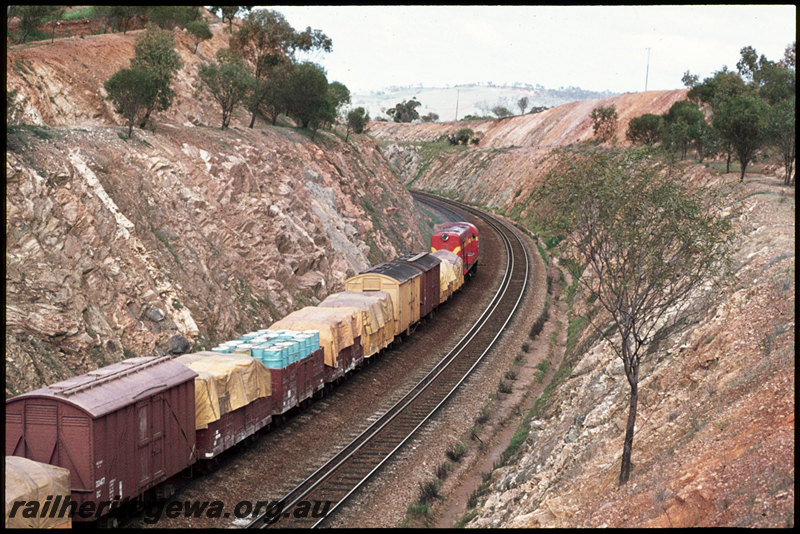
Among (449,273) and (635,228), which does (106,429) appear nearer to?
(635,228)

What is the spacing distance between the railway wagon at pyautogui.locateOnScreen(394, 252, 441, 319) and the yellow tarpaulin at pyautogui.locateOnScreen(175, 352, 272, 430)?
51.9 ft

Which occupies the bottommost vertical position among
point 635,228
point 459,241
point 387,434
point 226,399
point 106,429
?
point 387,434

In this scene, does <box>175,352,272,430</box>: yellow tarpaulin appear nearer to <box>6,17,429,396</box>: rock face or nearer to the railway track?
the railway track

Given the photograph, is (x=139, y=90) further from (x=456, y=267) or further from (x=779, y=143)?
(x=779, y=143)

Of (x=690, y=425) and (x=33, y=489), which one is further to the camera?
(x=690, y=425)

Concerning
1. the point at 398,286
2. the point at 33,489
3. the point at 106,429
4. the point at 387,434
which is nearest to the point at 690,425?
the point at 387,434

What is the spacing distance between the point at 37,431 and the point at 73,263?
10.2 metres

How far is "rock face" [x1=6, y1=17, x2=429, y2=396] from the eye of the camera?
22250mm

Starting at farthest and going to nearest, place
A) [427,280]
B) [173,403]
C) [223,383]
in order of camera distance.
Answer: [427,280] < [223,383] < [173,403]

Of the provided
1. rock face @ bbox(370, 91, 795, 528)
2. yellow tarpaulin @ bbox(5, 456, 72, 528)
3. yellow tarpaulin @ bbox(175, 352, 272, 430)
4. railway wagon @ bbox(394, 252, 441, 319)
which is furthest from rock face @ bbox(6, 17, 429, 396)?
rock face @ bbox(370, 91, 795, 528)

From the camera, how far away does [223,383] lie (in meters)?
18.9

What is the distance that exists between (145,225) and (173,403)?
13.2 meters

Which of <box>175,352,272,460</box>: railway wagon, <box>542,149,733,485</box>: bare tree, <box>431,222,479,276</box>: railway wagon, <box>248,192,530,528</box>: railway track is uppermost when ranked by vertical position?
<box>542,149,733,485</box>: bare tree

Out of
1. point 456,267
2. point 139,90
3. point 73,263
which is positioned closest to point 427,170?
point 456,267
